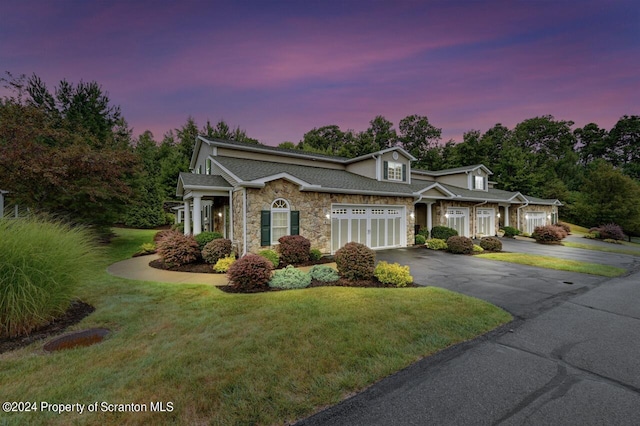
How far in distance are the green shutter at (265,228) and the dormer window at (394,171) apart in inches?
389

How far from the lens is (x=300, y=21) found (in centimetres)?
1152

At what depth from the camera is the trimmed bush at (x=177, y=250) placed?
34.3 feet

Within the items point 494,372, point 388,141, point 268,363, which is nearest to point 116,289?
point 268,363

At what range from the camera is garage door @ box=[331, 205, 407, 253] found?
13.7 metres

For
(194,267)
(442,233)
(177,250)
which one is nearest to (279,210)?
(194,267)

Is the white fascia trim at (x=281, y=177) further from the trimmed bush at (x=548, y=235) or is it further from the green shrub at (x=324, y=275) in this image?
the trimmed bush at (x=548, y=235)

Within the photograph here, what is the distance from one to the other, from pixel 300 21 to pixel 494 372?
1381cm

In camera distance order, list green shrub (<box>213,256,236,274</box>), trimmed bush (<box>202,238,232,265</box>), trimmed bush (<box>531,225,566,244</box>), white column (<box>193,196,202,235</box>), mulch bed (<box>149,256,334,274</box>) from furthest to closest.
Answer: trimmed bush (<box>531,225,566,244</box>) < white column (<box>193,196,202,235</box>) < trimmed bush (<box>202,238,232,265</box>) < mulch bed (<box>149,256,334,274</box>) < green shrub (<box>213,256,236,274</box>)

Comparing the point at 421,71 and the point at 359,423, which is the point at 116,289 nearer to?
the point at 359,423

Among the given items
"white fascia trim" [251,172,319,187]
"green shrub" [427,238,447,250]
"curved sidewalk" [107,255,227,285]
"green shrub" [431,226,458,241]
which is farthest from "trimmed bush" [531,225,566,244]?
"curved sidewalk" [107,255,227,285]

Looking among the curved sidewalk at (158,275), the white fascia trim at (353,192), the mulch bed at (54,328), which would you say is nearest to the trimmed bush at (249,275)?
the curved sidewalk at (158,275)

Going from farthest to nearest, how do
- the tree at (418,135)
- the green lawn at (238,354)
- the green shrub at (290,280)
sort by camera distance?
1. the tree at (418,135)
2. the green shrub at (290,280)
3. the green lawn at (238,354)

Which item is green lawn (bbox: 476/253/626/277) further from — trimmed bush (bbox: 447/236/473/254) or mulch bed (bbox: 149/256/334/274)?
mulch bed (bbox: 149/256/334/274)

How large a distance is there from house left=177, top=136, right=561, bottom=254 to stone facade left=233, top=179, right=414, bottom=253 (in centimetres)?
4
